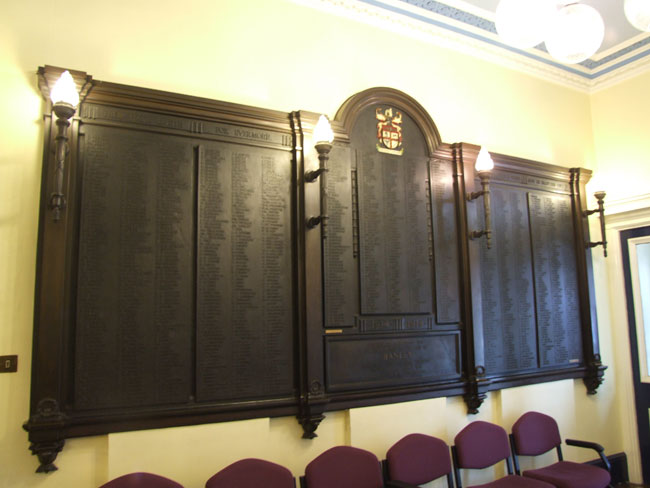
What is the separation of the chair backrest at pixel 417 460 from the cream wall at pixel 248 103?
20 centimetres

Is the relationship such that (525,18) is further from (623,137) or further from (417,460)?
(623,137)

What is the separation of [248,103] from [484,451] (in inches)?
114

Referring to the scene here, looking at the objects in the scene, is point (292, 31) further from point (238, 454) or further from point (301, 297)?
point (238, 454)

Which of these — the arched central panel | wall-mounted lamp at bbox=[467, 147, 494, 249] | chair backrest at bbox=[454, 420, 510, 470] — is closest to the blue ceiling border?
the arched central panel

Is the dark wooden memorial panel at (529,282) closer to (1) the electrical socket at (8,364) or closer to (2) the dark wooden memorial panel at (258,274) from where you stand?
(2) the dark wooden memorial panel at (258,274)

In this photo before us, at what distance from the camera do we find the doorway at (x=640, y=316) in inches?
179

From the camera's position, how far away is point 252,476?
2619mm

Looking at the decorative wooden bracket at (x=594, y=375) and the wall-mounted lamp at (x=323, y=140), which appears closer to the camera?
the wall-mounted lamp at (x=323, y=140)

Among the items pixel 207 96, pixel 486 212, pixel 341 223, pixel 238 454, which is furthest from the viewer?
pixel 486 212

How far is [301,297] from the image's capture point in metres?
3.16

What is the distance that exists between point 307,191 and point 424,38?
1865 mm

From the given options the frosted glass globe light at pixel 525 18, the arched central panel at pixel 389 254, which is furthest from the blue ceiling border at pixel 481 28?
the frosted glass globe light at pixel 525 18

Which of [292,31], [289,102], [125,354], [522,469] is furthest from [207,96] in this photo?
[522,469]

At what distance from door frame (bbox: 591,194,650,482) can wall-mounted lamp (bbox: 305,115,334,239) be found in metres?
3.14
